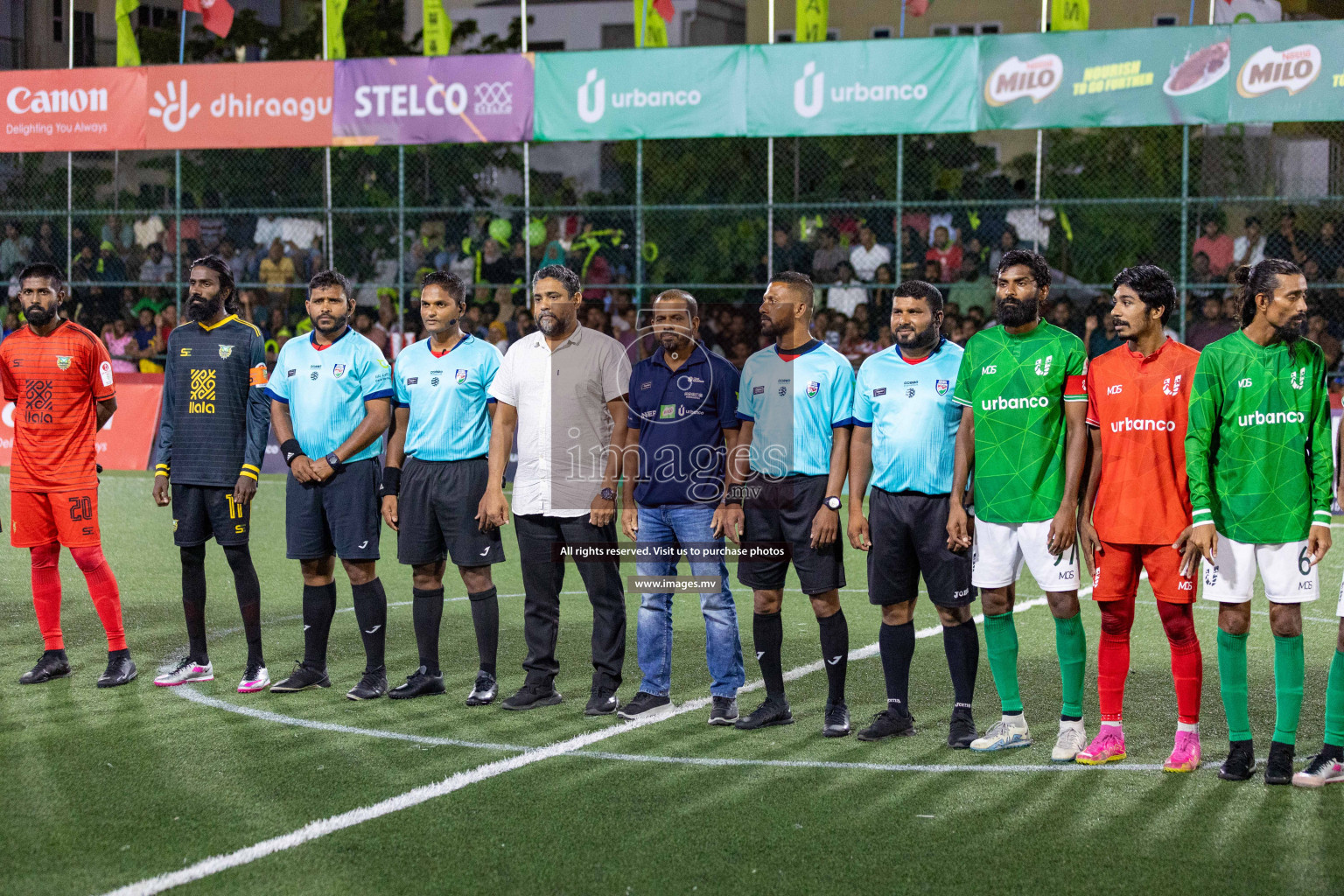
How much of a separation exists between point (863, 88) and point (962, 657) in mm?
11858

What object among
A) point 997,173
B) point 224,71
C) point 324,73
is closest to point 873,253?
point 997,173

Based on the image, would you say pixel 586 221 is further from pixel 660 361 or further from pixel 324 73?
pixel 660 361

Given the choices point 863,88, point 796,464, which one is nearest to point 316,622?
point 796,464

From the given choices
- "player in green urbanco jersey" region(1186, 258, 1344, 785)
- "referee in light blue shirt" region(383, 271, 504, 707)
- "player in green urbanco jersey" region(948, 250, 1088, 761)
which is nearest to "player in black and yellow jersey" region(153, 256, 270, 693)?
"referee in light blue shirt" region(383, 271, 504, 707)

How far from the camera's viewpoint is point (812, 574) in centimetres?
690

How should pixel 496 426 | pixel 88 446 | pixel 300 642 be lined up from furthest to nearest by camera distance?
1. pixel 300 642
2. pixel 88 446
3. pixel 496 426

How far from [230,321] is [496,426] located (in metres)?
1.66

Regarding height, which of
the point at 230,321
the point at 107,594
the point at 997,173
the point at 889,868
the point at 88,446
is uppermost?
the point at 997,173

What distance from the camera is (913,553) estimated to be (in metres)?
6.80

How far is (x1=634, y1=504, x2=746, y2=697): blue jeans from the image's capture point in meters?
7.06

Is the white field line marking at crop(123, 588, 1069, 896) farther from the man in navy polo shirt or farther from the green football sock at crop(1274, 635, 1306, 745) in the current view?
the green football sock at crop(1274, 635, 1306, 745)

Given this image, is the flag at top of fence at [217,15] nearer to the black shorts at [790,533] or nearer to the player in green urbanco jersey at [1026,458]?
the black shorts at [790,533]

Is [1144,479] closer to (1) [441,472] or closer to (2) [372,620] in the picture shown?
(1) [441,472]

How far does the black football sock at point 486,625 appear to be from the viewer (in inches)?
301
